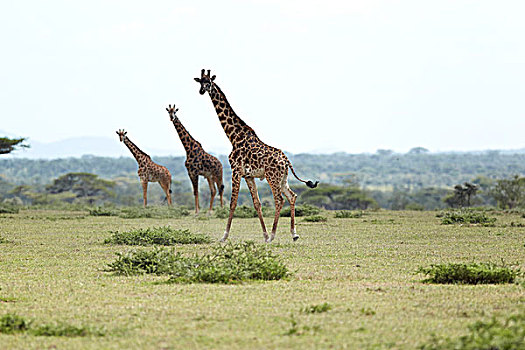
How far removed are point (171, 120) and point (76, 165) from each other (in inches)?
4284

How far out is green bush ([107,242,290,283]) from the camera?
27.2 feet

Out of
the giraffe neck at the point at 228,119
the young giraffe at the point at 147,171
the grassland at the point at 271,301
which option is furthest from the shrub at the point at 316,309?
the young giraffe at the point at 147,171

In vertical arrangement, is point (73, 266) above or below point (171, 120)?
below

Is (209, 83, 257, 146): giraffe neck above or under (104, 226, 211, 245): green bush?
above

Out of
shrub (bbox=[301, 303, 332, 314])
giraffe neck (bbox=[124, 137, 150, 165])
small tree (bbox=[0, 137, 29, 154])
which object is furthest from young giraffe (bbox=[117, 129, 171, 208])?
shrub (bbox=[301, 303, 332, 314])

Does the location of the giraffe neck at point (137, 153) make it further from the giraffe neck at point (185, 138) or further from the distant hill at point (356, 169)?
→ the distant hill at point (356, 169)

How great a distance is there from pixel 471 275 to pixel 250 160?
19.8ft

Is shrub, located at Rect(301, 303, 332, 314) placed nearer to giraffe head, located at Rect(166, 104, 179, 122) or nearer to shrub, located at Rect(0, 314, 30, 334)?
shrub, located at Rect(0, 314, 30, 334)

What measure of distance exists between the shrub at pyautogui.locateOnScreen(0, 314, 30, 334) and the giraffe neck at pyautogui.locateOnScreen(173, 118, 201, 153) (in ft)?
52.6

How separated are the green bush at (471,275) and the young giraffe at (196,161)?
13.8 meters

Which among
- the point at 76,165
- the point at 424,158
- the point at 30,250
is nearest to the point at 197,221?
the point at 30,250

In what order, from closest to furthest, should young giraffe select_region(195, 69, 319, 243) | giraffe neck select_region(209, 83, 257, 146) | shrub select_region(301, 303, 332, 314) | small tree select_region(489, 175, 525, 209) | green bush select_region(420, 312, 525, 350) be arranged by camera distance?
green bush select_region(420, 312, 525, 350) < shrub select_region(301, 303, 332, 314) < young giraffe select_region(195, 69, 319, 243) < giraffe neck select_region(209, 83, 257, 146) < small tree select_region(489, 175, 525, 209)

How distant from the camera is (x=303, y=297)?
7355mm

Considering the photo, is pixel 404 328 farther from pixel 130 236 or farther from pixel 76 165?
pixel 76 165
